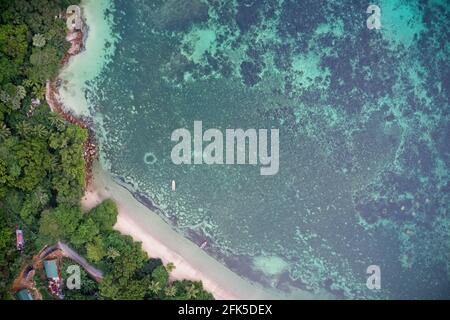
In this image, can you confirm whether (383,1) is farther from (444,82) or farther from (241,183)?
(241,183)

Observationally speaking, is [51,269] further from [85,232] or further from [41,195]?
[41,195]

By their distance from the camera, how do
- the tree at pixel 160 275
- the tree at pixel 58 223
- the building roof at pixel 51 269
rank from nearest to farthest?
the tree at pixel 58 223, the building roof at pixel 51 269, the tree at pixel 160 275

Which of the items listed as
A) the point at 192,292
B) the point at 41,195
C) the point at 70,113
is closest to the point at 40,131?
the point at 70,113

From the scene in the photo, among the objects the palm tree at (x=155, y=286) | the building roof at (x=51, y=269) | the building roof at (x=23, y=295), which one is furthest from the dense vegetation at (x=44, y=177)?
the building roof at (x=51, y=269)

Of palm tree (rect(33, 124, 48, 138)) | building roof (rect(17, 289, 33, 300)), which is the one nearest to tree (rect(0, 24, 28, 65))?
palm tree (rect(33, 124, 48, 138))

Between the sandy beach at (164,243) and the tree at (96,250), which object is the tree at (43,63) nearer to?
the sandy beach at (164,243)
